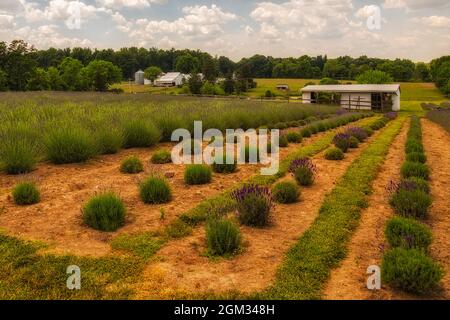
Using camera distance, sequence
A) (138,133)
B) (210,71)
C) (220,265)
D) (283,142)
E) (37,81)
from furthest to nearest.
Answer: (210,71)
(37,81)
(283,142)
(138,133)
(220,265)

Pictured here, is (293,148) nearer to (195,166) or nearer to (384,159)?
(384,159)

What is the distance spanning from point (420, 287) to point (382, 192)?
423 cm

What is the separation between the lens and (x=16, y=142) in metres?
8.50

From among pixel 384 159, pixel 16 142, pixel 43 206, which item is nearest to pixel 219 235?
pixel 43 206

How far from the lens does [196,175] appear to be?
25.7 feet

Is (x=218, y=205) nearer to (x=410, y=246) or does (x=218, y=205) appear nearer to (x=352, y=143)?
(x=410, y=246)

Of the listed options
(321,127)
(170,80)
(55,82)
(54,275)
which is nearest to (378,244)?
(54,275)

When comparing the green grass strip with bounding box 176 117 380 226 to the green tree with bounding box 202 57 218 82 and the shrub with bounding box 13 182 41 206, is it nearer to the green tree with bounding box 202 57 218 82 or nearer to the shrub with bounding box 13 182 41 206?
the shrub with bounding box 13 182 41 206

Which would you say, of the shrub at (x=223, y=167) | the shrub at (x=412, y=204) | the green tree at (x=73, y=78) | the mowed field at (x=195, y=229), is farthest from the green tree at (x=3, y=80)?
the shrub at (x=412, y=204)

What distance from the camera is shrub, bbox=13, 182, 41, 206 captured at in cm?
618

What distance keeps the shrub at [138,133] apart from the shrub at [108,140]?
759mm

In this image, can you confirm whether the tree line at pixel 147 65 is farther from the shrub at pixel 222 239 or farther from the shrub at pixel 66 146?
the shrub at pixel 222 239

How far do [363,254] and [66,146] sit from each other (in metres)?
6.72

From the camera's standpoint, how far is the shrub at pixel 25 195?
6.18 meters
